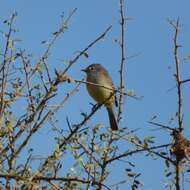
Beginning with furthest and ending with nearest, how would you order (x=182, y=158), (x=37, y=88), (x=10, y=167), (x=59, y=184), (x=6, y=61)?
(x=37, y=88)
(x=6, y=61)
(x=59, y=184)
(x=10, y=167)
(x=182, y=158)

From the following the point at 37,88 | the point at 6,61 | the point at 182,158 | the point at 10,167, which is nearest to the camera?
the point at 182,158

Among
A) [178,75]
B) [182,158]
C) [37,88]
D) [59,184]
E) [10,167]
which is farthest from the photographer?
[37,88]

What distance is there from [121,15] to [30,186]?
1.69m

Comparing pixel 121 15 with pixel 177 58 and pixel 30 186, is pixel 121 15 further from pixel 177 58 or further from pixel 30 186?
pixel 30 186

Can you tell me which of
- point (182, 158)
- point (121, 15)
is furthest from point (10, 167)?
point (121, 15)

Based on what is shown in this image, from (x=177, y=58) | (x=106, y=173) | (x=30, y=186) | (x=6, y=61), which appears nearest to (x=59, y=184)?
(x=106, y=173)

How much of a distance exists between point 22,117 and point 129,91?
27.0 inches

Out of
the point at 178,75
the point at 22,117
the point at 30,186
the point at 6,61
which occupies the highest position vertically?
the point at 6,61

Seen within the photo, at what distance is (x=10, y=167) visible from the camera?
326cm

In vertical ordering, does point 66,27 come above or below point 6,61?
above

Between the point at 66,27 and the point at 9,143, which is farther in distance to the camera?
the point at 66,27

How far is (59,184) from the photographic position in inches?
136

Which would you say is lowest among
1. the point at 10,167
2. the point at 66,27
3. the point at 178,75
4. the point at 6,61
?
the point at 10,167

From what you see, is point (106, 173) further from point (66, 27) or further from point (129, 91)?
point (66, 27)
